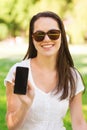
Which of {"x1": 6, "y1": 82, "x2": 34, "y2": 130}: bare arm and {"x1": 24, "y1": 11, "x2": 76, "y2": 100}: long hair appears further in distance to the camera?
{"x1": 24, "y1": 11, "x2": 76, "y2": 100}: long hair

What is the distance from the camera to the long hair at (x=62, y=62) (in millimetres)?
2221

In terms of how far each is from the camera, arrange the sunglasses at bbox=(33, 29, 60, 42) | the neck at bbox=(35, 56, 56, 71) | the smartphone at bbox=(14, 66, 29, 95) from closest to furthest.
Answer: the smartphone at bbox=(14, 66, 29, 95)
the sunglasses at bbox=(33, 29, 60, 42)
the neck at bbox=(35, 56, 56, 71)

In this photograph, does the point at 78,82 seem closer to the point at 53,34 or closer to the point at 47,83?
the point at 47,83

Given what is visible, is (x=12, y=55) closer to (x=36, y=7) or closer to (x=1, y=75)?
(x=1, y=75)

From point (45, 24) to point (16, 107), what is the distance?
44 centimetres

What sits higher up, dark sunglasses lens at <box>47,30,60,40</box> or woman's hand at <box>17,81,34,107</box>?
dark sunglasses lens at <box>47,30,60,40</box>

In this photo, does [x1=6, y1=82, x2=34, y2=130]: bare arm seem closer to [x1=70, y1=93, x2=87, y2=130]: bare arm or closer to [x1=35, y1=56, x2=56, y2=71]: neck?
[x1=35, y1=56, x2=56, y2=71]: neck

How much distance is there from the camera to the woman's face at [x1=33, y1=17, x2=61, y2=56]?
2158 mm

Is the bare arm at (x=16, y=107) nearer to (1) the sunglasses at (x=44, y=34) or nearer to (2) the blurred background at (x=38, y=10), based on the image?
(1) the sunglasses at (x=44, y=34)

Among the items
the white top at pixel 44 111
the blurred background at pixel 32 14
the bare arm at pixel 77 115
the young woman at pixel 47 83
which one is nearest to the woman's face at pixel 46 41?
the young woman at pixel 47 83

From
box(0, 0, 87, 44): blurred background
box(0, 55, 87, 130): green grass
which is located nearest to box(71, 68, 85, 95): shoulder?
box(0, 55, 87, 130): green grass

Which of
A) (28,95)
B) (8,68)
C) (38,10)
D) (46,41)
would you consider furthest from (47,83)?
(8,68)

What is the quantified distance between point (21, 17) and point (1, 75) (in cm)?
119

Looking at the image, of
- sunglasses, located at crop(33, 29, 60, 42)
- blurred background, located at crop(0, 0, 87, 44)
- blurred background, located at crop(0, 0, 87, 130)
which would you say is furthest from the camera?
blurred background, located at crop(0, 0, 87, 44)
